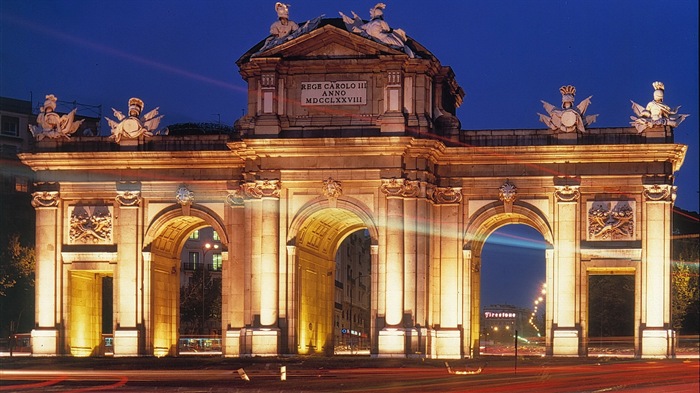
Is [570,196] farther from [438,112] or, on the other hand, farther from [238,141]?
[238,141]

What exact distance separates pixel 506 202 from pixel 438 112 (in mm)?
5185

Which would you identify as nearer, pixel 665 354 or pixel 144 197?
pixel 665 354

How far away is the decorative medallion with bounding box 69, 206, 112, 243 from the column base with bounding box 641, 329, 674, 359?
25.3 metres

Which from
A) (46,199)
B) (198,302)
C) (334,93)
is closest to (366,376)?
(334,93)

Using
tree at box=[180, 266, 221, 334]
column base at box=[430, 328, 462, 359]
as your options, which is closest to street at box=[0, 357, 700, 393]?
column base at box=[430, 328, 462, 359]

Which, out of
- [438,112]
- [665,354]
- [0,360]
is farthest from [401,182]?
[0,360]

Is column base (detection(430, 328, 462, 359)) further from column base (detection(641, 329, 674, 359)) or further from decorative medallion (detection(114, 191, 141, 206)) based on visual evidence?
decorative medallion (detection(114, 191, 141, 206))

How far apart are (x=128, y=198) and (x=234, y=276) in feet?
20.7

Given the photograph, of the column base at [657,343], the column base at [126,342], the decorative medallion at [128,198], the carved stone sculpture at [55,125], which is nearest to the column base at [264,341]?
the column base at [126,342]

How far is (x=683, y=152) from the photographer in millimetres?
66062

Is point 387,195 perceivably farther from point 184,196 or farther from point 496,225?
point 184,196

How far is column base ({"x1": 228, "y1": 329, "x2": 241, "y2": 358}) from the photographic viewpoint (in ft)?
221

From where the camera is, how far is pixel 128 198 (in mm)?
69062

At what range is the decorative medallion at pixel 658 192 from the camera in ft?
215
